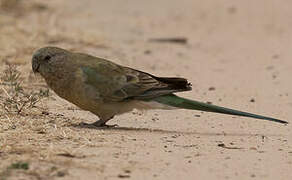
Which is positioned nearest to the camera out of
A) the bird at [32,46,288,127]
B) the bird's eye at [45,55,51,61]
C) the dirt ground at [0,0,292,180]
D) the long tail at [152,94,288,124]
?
the dirt ground at [0,0,292,180]

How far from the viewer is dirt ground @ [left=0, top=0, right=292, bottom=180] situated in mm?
5656

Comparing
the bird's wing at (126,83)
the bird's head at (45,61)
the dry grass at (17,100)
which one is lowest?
the dry grass at (17,100)

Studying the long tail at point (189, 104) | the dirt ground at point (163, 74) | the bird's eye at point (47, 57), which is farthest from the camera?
the long tail at point (189, 104)

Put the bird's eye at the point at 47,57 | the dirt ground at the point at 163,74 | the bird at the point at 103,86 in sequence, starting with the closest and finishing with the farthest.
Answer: the dirt ground at the point at 163,74, the bird at the point at 103,86, the bird's eye at the point at 47,57

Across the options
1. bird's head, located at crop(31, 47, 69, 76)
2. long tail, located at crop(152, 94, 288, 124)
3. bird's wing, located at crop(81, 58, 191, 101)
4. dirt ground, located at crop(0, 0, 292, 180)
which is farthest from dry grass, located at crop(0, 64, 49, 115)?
long tail, located at crop(152, 94, 288, 124)

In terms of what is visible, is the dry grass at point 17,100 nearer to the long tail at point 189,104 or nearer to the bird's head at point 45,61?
the bird's head at point 45,61

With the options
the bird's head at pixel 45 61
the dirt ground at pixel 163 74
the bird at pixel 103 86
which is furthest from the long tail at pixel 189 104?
the bird's head at pixel 45 61

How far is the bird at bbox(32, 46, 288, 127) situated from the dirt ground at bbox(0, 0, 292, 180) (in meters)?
0.22

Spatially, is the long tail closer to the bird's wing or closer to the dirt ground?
the bird's wing

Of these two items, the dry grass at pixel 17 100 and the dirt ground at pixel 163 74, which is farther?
the dry grass at pixel 17 100

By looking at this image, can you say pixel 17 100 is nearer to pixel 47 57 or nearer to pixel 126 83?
pixel 47 57

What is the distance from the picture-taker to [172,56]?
1124 centimetres

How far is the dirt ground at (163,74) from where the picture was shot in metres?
5.66

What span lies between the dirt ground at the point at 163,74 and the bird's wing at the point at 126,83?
310 mm
